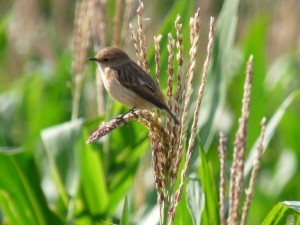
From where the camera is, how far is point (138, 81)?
2301 mm

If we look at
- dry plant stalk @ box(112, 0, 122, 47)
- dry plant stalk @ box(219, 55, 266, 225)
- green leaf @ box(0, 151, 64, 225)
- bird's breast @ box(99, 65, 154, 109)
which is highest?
dry plant stalk @ box(112, 0, 122, 47)

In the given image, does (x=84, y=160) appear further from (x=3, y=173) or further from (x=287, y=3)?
(x=287, y=3)

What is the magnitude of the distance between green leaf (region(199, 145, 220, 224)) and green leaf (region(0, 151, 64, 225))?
986 millimetres

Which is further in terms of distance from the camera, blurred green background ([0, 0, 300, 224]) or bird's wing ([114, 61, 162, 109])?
blurred green background ([0, 0, 300, 224])

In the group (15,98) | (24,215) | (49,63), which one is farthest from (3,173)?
(49,63)

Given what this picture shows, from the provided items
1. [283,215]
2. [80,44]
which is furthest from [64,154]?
[283,215]

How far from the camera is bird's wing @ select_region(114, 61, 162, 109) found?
2.14 m

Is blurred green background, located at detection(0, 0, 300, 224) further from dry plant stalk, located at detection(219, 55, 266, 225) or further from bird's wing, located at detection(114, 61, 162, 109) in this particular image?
dry plant stalk, located at detection(219, 55, 266, 225)

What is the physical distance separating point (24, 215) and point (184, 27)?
1.60 m

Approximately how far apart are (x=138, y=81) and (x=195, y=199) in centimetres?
80

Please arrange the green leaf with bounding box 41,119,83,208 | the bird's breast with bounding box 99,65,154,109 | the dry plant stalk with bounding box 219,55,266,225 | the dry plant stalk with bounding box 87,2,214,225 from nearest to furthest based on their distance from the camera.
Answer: the dry plant stalk with bounding box 87,2,214,225
the dry plant stalk with bounding box 219,55,266,225
the bird's breast with bounding box 99,65,154,109
the green leaf with bounding box 41,119,83,208

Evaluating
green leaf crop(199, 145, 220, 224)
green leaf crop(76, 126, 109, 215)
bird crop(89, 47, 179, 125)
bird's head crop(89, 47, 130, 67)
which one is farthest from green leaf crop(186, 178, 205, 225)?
bird's head crop(89, 47, 130, 67)

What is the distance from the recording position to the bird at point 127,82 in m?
2.17

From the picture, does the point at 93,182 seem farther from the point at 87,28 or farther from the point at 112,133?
the point at 87,28
